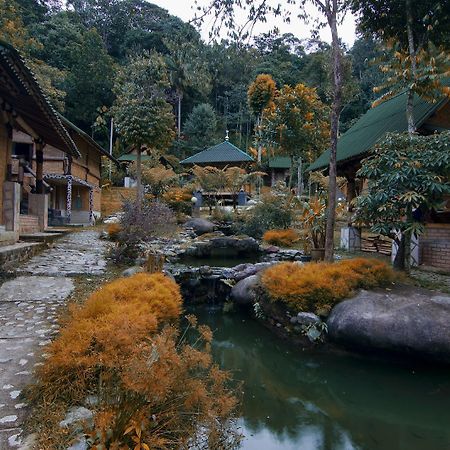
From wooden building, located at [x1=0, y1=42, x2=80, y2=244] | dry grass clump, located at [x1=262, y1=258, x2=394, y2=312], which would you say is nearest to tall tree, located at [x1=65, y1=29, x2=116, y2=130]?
wooden building, located at [x1=0, y1=42, x2=80, y2=244]

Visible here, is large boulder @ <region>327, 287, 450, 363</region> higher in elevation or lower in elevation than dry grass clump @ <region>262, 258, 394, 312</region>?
lower

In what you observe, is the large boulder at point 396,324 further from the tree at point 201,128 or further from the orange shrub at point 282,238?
the tree at point 201,128

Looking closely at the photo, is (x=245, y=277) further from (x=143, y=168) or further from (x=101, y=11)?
(x=101, y=11)

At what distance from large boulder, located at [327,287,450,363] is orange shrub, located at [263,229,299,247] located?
28.7ft

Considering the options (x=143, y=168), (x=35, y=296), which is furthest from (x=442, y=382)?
(x=143, y=168)

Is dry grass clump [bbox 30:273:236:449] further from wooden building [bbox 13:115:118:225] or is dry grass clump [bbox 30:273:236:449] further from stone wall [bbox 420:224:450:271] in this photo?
wooden building [bbox 13:115:118:225]

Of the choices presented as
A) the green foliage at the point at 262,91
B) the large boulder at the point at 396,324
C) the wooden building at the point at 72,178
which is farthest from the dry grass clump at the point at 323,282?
the green foliage at the point at 262,91

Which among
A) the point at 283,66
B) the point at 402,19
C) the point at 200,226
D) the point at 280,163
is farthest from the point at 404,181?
the point at 283,66

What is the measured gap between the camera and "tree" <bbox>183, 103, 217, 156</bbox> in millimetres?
38375

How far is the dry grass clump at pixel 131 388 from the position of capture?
288 cm

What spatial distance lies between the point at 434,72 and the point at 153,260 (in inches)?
297

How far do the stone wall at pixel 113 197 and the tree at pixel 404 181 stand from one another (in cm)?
2056

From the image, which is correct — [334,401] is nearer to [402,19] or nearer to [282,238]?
[402,19]

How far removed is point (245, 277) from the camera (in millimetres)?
10102
